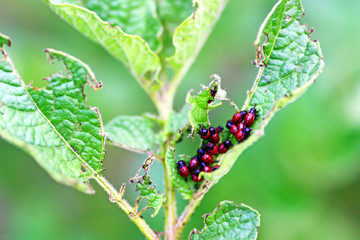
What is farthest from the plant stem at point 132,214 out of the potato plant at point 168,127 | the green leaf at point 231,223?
the green leaf at point 231,223

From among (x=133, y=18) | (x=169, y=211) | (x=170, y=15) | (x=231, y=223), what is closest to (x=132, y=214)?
(x=169, y=211)

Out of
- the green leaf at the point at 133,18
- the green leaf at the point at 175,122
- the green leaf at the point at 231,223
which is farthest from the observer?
the green leaf at the point at 133,18

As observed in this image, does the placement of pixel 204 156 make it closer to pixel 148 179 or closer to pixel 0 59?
pixel 148 179

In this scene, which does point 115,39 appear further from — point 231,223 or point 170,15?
point 231,223

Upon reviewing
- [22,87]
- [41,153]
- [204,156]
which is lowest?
[204,156]

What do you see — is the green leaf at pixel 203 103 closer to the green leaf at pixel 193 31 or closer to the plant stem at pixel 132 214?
the green leaf at pixel 193 31

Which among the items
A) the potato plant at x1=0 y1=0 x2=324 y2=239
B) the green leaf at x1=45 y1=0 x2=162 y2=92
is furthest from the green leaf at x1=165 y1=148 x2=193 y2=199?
the green leaf at x1=45 y1=0 x2=162 y2=92

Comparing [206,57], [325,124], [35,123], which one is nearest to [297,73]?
[35,123]
